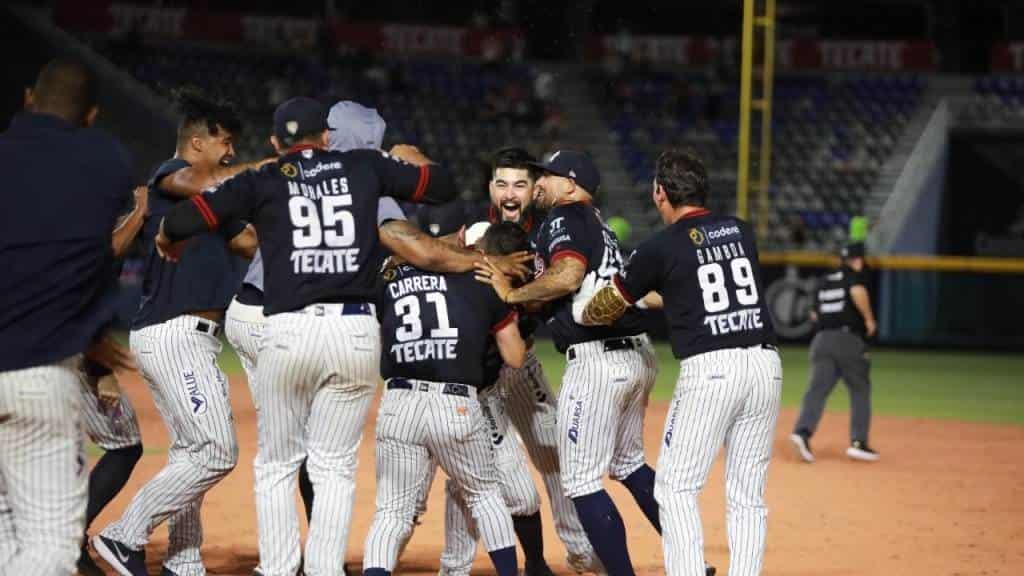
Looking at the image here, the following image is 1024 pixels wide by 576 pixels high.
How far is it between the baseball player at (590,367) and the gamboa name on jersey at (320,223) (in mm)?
1002

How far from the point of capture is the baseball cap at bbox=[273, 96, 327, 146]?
6.86m

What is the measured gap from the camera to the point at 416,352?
7031mm

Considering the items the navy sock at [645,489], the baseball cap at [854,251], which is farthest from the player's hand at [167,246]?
the baseball cap at [854,251]

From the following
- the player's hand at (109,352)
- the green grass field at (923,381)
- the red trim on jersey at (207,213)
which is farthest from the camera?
the green grass field at (923,381)

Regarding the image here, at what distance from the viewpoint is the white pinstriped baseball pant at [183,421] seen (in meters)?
7.50

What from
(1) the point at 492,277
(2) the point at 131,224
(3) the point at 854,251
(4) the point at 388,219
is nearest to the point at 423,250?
(4) the point at 388,219

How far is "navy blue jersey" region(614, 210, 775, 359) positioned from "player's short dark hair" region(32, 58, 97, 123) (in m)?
2.87

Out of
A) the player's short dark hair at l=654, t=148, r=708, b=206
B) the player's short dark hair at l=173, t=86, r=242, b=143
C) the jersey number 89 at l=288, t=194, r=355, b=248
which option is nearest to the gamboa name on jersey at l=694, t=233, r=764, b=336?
the player's short dark hair at l=654, t=148, r=708, b=206

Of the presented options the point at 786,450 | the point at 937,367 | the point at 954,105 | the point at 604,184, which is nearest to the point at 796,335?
the point at 937,367

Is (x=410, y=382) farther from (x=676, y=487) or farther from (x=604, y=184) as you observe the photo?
(x=604, y=184)

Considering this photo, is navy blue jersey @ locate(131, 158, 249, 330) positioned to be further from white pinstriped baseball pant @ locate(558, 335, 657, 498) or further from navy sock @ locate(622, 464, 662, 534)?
navy sock @ locate(622, 464, 662, 534)

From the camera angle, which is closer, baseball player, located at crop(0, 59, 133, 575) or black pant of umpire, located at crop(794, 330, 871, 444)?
A: baseball player, located at crop(0, 59, 133, 575)

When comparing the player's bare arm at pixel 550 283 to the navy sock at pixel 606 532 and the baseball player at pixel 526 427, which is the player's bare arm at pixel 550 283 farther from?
the navy sock at pixel 606 532

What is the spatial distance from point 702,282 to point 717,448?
843mm
